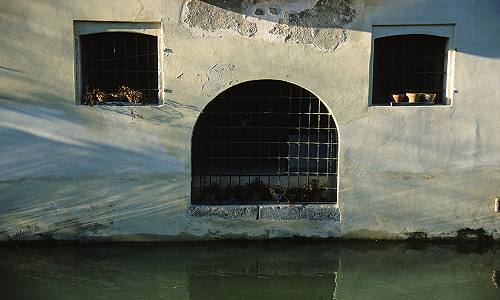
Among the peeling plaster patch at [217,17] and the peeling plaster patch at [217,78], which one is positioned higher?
the peeling plaster patch at [217,17]

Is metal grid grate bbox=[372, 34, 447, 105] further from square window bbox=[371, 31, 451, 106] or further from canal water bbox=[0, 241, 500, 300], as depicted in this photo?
canal water bbox=[0, 241, 500, 300]

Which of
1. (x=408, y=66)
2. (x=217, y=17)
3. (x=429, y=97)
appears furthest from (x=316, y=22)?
(x=429, y=97)

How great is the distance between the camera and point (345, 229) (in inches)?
297

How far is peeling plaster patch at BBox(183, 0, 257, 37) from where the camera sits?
700 cm

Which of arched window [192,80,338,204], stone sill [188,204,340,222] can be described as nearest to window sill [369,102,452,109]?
arched window [192,80,338,204]

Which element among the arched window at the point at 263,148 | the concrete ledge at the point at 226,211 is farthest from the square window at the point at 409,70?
the concrete ledge at the point at 226,211

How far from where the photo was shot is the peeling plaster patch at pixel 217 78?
7141 millimetres

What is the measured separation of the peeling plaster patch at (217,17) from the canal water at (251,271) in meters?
2.62

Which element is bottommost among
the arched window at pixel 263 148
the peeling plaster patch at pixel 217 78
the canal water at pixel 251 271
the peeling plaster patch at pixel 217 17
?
the canal water at pixel 251 271

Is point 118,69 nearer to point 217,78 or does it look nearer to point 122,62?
point 122,62

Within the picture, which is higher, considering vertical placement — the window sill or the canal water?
the window sill

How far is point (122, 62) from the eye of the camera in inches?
295

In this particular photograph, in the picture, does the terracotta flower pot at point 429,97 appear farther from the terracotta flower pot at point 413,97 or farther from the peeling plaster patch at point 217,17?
the peeling plaster patch at point 217,17

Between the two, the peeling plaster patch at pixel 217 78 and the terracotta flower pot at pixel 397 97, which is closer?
the peeling plaster patch at pixel 217 78
